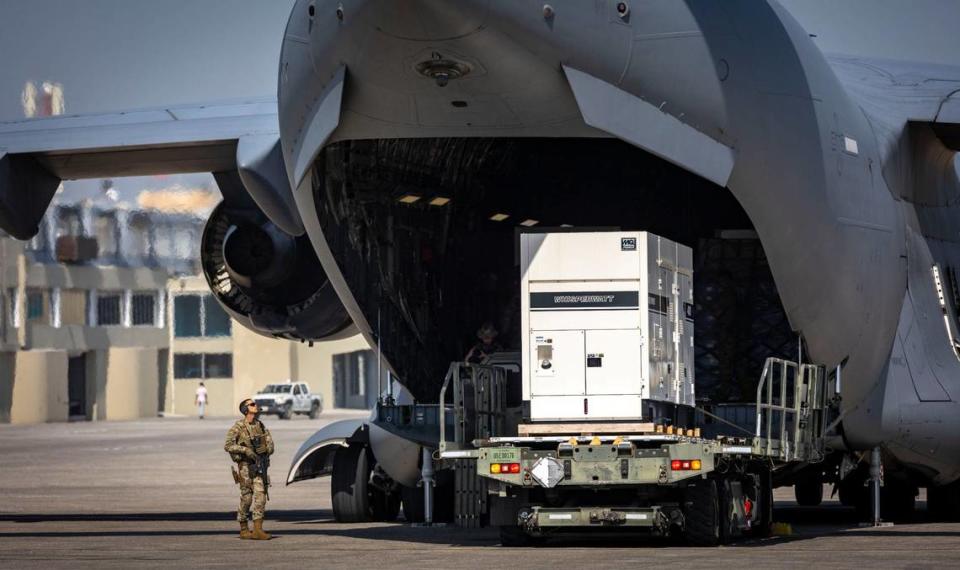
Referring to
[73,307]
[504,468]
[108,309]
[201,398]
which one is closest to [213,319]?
[201,398]

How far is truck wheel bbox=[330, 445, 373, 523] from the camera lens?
19.7 m

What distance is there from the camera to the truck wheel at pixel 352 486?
19672 mm

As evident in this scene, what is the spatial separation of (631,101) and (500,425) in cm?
393

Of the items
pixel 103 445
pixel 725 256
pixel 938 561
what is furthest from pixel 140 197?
pixel 938 561

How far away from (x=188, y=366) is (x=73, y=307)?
42.4 ft

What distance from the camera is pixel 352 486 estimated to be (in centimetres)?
1969

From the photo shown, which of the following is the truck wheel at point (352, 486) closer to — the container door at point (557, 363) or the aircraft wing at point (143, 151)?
the aircraft wing at point (143, 151)

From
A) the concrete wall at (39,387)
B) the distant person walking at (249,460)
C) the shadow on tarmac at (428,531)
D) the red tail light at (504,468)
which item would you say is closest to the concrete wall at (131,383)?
the concrete wall at (39,387)

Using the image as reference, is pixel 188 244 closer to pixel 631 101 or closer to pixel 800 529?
pixel 800 529

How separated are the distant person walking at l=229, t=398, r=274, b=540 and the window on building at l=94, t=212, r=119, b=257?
72.7 feet

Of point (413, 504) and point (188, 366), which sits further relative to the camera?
point (188, 366)

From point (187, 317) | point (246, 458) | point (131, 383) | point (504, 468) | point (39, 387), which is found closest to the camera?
point (504, 468)

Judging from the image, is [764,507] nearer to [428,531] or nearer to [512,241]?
[428,531]

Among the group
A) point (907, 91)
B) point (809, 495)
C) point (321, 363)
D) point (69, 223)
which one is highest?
point (69, 223)
